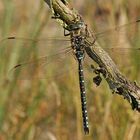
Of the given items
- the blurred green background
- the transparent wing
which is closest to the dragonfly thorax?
the transparent wing

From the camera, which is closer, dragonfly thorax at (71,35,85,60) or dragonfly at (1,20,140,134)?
dragonfly thorax at (71,35,85,60)

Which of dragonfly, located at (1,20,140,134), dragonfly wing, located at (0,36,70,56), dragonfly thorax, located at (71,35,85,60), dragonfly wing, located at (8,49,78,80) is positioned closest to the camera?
dragonfly thorax, located at (71,35,85,60)

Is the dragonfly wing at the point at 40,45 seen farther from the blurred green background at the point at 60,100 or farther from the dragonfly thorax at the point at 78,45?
the dragonfly thorax at the point at 78,45

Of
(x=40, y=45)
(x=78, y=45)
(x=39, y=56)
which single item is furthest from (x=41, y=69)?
(x=78, y=45)

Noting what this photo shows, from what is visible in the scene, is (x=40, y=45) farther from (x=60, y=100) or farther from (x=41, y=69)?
(x=60, y=100)

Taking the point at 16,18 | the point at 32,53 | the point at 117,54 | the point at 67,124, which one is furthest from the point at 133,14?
the point at 16,18

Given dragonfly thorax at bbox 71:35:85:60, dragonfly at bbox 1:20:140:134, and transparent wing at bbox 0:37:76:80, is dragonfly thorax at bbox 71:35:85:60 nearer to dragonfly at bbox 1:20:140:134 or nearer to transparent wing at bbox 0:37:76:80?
dragonfly at bbox 1:20:140:134

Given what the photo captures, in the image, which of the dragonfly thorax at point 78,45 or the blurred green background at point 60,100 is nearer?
the dragonfly thorax at point 78,45

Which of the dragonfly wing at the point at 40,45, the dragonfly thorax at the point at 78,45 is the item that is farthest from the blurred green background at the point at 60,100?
the dragonfly thorax at the point at 78,45
